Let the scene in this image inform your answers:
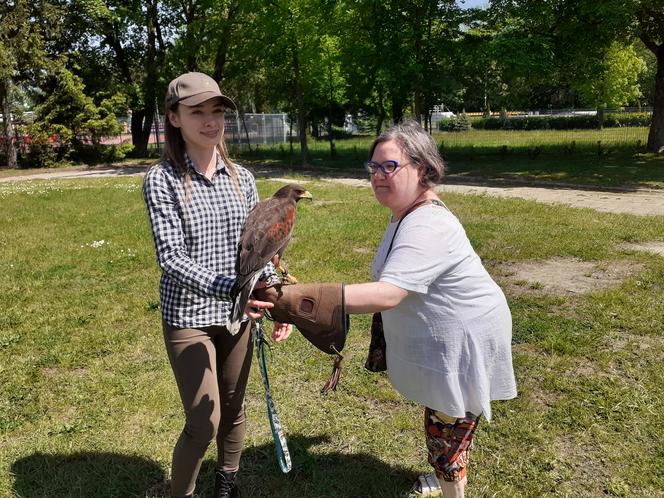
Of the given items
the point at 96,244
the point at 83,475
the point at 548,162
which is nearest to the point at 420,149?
the point at 83,475

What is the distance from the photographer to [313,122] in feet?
115

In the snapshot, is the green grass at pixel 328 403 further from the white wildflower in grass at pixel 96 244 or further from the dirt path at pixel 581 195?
the dirt path at pixel 581 195

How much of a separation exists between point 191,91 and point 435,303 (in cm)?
159

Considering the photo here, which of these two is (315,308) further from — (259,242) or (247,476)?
(247,476)

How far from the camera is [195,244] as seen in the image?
9.23ft

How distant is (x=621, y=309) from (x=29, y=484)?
606cm

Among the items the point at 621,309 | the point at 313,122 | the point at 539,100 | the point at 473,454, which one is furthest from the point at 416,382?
the point at 539,100

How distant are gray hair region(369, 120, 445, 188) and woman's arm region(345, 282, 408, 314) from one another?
23.7 inches

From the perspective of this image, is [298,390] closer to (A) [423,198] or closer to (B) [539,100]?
(A) [423,198]

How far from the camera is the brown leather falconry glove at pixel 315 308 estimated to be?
2416mm

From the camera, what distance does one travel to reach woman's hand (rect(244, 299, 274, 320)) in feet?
7.97

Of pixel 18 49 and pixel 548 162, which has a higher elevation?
pixel 18 49

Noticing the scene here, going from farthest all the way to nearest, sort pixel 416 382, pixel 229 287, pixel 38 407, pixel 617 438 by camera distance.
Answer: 1. pixel 38 407
2. pixel 617 438
3. pixel 416 382
4. pixel 229 287

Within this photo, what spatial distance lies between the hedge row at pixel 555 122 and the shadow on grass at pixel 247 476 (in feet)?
159
